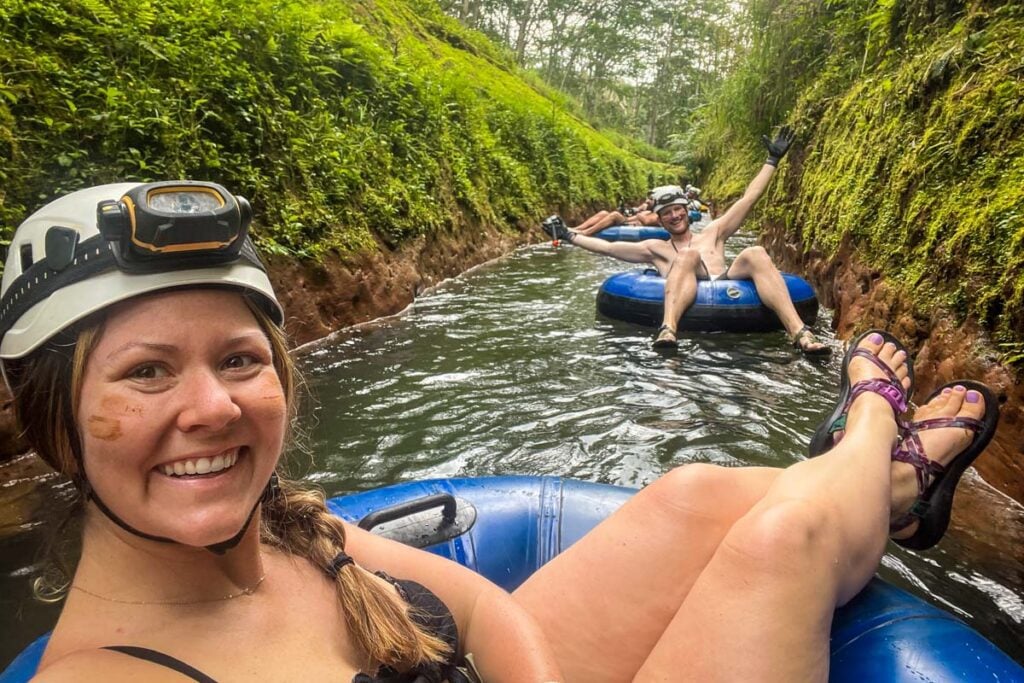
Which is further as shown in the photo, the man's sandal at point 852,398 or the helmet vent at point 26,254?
the man's sandal at point 852,398

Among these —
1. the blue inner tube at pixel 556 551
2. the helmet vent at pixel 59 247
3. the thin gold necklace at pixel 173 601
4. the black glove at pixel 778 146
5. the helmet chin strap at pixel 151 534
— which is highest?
the black glove at pixel 778 146

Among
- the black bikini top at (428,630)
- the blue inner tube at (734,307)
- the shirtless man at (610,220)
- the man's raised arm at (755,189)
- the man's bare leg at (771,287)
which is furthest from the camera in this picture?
the shirtless man at (610,220)

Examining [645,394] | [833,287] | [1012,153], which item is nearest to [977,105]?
[1012,153]

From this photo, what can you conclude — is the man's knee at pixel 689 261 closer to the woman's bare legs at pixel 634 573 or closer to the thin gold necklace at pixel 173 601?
the woman's bare legs at pixel 634 573

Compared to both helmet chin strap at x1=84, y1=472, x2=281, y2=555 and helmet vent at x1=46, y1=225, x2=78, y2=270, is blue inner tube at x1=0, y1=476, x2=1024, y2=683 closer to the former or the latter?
helmet chin strap at x1=84, y1=472, x2=281, y2=555

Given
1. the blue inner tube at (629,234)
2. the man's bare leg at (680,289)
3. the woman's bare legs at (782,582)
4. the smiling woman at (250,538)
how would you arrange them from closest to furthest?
the smiling woman at (250,538) < the woman's bare legs at (782,582) < the man's bare leg at (680,289) < the blue inner tube at (629,234)

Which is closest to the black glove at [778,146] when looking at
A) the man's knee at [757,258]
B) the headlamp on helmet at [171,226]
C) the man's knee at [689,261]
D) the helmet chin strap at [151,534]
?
the man's knee at [757,258]

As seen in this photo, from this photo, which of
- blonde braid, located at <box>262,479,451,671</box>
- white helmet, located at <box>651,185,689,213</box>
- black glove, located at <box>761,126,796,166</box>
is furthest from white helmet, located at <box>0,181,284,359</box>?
black glove, located at <box>761,126,796,166</box>

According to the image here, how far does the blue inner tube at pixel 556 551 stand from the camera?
1289 mm

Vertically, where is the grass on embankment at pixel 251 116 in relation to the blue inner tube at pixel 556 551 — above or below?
above

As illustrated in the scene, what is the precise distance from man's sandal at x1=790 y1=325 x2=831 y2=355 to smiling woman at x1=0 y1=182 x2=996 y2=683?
360 cm

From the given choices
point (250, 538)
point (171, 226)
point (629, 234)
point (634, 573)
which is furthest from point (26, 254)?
point (629, 234)

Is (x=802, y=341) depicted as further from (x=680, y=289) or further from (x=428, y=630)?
(x=428, y=630)

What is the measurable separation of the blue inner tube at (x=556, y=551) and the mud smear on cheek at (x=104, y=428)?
510 millimetres
